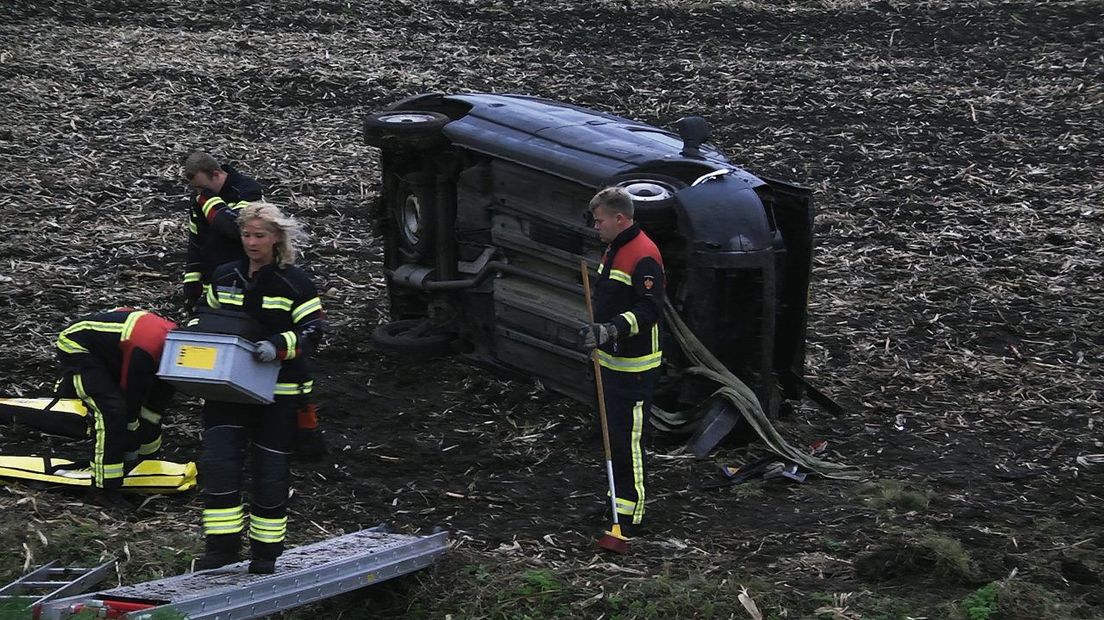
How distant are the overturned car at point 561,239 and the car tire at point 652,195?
0.03 feet

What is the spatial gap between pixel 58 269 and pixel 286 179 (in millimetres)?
3337

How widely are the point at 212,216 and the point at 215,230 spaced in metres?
0.13

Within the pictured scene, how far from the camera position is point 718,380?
367 inches

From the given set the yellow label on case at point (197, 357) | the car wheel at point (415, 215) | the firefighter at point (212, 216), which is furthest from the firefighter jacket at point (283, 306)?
the car wheel at point (415, 215)

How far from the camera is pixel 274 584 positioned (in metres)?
6.84

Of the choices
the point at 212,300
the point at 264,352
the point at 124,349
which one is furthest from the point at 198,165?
the point at 264,352

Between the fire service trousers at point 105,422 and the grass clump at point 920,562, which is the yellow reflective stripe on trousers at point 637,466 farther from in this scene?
the fire service trousers at point 105,422

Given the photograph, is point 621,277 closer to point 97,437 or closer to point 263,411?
point 263,411

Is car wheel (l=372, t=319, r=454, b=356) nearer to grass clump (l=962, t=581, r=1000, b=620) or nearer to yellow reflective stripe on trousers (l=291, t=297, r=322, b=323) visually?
yellow reflective stripe on trousers (l=291, t=297, r=322, b=323)

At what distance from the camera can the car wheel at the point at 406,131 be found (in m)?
11.1

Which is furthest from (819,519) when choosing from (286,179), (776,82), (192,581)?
(776,82)

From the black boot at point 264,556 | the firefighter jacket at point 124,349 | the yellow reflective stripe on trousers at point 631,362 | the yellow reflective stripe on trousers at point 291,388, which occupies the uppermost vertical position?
the yellow reflective stripe on trousers at point 291,388

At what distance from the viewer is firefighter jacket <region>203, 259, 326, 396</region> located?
23.7ft

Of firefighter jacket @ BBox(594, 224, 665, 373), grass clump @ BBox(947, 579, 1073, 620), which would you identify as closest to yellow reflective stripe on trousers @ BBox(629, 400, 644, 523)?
firefighter jacket @ BBox(594, 224, 665, 373)
